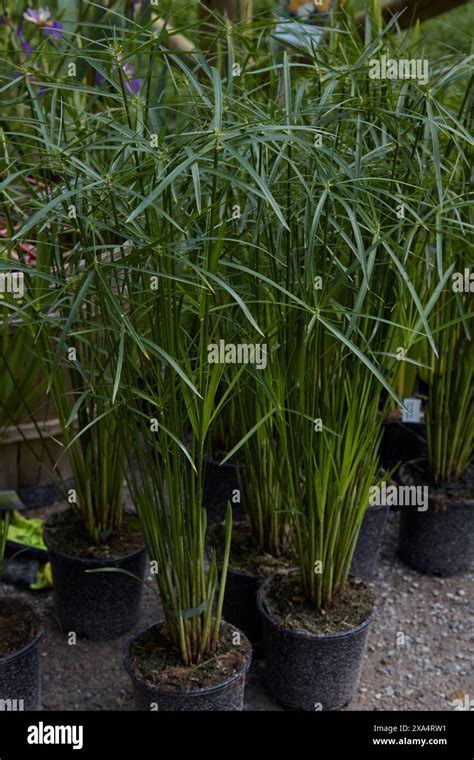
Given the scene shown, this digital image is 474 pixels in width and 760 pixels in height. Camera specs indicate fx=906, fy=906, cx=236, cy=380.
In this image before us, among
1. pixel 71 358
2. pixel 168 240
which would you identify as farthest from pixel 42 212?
pixel 71 358

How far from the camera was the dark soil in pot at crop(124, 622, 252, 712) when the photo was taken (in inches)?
59.7

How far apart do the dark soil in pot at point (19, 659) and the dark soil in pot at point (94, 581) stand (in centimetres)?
21

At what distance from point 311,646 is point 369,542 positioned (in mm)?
507

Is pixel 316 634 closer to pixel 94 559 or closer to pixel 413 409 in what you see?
pixel 94 559

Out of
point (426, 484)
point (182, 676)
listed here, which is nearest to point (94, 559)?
point (182, 676)

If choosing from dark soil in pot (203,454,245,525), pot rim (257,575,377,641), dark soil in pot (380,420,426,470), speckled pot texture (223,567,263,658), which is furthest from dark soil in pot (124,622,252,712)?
dark soil in pot (380,420,426,470)

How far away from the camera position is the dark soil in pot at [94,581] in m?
1.92

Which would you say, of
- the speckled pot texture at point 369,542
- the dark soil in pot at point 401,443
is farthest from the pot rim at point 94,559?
the dark soil in pot at point 401,443

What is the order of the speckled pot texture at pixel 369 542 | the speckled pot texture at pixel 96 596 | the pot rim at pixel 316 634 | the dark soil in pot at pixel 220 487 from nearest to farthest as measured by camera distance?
the pot rim at pixel 316 634 → the speckled pot texture at pixel 96 596 → the speckled pot texture at pixel 369 542 → the dark soil in pot at pixel 220 487

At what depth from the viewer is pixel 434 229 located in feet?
4.83

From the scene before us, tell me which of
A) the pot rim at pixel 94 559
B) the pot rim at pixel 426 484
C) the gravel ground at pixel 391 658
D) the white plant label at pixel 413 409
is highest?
the white plant label at pixel 413 409

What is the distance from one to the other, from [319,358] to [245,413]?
0.98ft

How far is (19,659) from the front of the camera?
1.60 metres

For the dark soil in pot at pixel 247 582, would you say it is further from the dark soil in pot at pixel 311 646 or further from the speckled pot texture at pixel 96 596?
the speckled pot texture at pixel 96 596
